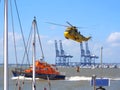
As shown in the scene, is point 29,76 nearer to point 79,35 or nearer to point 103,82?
point 79,35

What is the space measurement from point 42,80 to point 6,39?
69024 millimetres

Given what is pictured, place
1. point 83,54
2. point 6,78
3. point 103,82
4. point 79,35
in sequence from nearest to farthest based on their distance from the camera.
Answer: point 6,78
point 103,82
point 79,35
point 83,54

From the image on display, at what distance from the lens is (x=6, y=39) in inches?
445

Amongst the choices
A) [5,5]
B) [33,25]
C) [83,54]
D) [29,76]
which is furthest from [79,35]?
[83,54]

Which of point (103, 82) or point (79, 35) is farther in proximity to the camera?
point (79, 35)

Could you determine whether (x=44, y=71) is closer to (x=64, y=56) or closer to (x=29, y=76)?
(x=29, y=76)

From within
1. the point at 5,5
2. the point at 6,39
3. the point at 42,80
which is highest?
the point at 5,5

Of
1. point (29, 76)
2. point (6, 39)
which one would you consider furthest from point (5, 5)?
point (29, 76)

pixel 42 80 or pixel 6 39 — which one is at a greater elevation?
pixel 6 39

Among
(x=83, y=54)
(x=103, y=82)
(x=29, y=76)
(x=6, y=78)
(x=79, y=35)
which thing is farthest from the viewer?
(x=83, y=54)

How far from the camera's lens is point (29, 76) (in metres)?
77.4

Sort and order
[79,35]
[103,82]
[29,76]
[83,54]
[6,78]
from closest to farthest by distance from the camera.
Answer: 1. [6,78]
2. [103,82]
3. [79,35]
4. [29,76]
5. [83,54]

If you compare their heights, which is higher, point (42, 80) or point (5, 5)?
point (5, 5)

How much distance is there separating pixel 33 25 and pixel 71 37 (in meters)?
5.02
